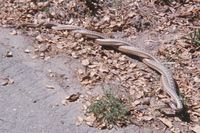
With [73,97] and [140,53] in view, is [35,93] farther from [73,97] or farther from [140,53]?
[140,53]

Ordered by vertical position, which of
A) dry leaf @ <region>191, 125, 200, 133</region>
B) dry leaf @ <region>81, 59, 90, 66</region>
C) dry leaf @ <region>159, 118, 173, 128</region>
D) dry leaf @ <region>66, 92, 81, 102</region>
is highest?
dry leaf @ <region>81, 59, 90, 66</region>

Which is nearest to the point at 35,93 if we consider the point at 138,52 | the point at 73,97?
the point at 73,97

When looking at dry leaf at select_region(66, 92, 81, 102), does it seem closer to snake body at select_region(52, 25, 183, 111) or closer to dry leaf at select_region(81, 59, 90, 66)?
dry leaf at select_region(81, 59, 90, 66)

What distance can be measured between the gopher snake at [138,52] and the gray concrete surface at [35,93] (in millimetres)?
387

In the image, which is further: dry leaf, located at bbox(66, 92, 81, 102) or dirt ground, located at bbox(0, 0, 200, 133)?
dry leaf, located at bbox(66, 92, 81, 102)

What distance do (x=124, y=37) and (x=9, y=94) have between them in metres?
1.51

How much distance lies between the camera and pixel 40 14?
216 inches

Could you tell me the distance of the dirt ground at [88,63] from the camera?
4.17 m

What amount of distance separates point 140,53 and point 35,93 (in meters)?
1.17

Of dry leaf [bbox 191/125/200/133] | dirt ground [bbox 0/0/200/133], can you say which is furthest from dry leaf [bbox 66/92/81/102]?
dry leaf [bbox 191/125/200/133]

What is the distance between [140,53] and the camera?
4.88 meters

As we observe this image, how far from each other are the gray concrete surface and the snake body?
39 cm

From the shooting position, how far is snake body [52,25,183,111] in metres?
4.40

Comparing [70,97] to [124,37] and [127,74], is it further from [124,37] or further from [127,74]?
[124,37]
